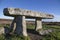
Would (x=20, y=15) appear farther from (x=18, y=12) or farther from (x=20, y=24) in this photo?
(x=20, y=24)

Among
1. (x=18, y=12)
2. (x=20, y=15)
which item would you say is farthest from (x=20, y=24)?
(x=18, y=12)

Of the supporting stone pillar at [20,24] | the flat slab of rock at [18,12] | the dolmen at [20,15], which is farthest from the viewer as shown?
the supporting stone pillar at [20,24]

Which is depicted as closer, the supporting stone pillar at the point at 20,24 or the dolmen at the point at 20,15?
the dolmen at the point at 20,15

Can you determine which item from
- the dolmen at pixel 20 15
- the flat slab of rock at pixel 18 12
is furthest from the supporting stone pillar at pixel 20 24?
the flat slab of rock at pixel 18 12

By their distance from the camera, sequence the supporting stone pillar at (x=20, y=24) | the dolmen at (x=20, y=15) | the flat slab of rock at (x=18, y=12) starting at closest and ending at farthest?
the flat slab of rock at (x=18, y=12)
the dolmen at (x=20, y=15)
the supporting stone pillar at (x=20, y=24)

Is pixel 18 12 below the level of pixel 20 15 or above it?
above

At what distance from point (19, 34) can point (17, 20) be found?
1.12 metres

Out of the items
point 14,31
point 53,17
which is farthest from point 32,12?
point 53,17

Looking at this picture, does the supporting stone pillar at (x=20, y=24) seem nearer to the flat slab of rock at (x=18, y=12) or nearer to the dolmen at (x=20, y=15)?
the dolmen at (x=20, y=15)

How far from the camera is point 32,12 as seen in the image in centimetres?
1227

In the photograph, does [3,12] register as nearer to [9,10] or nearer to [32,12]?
[9,10]

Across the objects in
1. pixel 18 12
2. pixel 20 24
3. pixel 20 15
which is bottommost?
pixel 20 24

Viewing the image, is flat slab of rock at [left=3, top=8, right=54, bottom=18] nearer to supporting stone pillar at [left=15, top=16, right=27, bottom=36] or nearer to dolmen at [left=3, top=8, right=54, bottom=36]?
dolmen at [left=3, top=8, right=54, bottom=36]

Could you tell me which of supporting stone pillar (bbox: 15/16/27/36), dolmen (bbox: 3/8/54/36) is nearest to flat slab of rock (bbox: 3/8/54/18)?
dolmen (bbox: 3/8/54/36)
